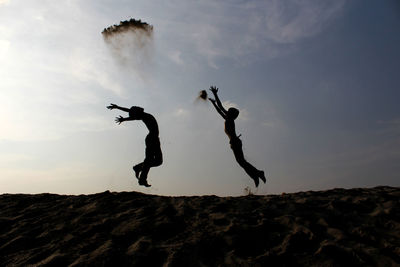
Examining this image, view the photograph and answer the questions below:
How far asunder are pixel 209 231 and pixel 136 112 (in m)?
4.28

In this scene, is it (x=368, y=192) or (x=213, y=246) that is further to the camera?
(x=368, y=192)

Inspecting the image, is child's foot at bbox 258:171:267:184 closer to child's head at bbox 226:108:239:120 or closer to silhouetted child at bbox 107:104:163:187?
child's head at bbox 226:108:239:120

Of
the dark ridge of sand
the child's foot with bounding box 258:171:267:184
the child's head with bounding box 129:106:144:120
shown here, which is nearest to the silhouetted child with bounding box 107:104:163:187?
the child's head with bounding box 129:106:144:120

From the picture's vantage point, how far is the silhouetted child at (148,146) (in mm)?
7719

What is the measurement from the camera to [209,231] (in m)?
4.19

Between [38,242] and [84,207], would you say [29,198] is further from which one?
[38,242]

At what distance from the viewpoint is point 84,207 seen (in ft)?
18.5

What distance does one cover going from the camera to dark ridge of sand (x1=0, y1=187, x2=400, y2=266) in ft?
11.7

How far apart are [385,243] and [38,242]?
4.45m

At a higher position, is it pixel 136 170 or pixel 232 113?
pixel 232 113

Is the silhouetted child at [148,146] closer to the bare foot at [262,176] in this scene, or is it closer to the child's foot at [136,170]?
the child's foot at [136,170]

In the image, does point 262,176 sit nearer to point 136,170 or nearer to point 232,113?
point 232,113

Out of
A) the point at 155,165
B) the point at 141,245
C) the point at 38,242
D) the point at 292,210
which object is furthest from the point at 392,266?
the point at 155,165

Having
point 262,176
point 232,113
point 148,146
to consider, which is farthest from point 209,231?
point 232,113
